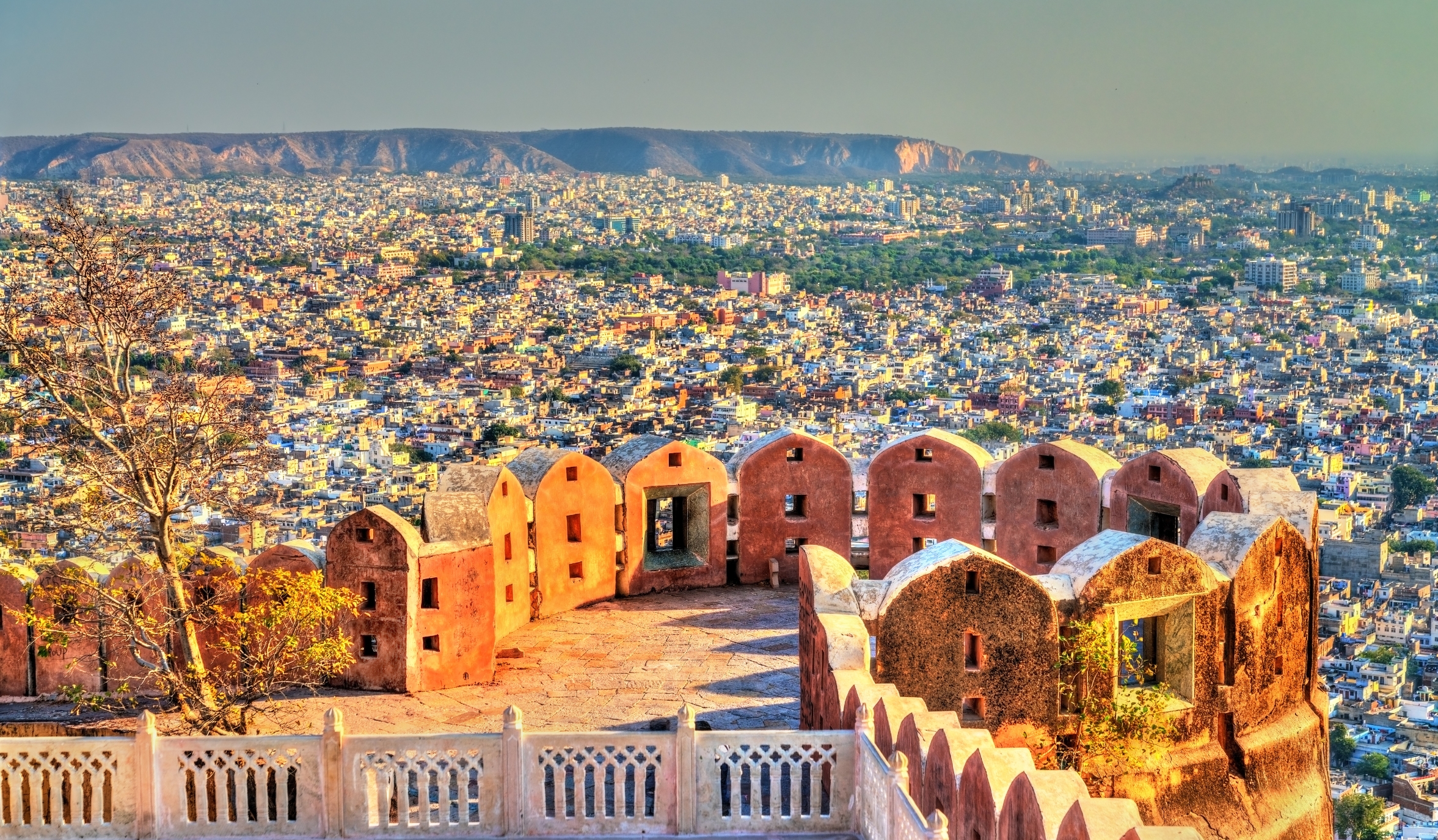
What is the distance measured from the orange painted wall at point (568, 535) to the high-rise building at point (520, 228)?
8233cm

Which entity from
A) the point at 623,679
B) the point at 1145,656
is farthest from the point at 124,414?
the point at 1145,656

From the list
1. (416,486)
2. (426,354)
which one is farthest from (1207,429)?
(426,354)

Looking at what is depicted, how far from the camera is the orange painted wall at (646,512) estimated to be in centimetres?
971

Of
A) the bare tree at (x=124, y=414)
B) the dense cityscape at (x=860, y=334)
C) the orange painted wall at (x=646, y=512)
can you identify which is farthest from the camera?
the dense cityscape at (x=860, y=334)

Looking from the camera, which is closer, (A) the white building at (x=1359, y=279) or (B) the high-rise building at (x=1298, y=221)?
(A) the white building at (x=1359, y=279)

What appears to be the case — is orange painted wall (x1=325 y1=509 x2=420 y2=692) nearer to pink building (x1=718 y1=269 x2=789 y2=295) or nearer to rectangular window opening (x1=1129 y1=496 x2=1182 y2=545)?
rectangular window opening (x1=1129 y1=496 x2=1182 y2=545)

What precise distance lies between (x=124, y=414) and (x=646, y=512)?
3786mm

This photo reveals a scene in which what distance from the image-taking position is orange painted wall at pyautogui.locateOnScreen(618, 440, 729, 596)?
9.71 metres

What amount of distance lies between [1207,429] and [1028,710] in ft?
131

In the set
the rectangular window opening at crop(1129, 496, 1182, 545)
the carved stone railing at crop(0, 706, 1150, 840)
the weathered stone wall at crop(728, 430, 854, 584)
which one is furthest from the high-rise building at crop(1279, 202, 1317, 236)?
the carved stone railing at crop(0, 706, 1150, 840)

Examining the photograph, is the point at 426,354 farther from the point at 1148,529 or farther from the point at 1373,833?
the point at 1148,529

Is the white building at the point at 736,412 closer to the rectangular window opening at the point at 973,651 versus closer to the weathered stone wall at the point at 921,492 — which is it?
the weathered stone wall at the point at 921,492

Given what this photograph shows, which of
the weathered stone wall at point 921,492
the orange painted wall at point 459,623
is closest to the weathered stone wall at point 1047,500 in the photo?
the weathered stone wall at point 921,492

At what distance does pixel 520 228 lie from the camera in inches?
3691
